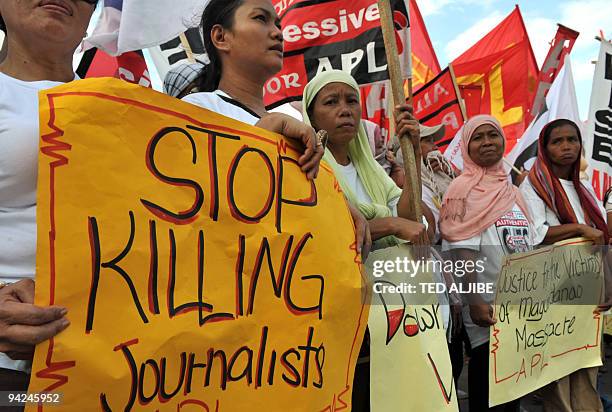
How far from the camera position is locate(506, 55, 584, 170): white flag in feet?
17.1

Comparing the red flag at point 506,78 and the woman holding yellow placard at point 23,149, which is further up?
the red flag at point 506,78

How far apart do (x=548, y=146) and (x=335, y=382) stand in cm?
263

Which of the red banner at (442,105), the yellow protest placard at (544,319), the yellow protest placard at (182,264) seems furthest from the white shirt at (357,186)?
the red banner at (442,105)

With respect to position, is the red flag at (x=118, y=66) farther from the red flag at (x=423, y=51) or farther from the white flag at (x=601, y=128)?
the red flag at (x=423, y=51)

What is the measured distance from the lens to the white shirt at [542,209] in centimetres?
305

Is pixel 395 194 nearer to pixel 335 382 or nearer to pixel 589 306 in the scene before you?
pixel 335 382

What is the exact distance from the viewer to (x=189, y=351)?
1114 millimetres

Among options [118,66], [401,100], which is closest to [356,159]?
[401,100]

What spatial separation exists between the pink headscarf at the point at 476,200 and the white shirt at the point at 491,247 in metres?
0.03

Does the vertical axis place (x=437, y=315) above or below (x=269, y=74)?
below

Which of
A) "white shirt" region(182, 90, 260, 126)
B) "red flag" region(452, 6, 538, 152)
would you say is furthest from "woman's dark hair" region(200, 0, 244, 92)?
"red flag" region(452, 6, 538, 152)

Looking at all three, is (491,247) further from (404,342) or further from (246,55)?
(246,55)

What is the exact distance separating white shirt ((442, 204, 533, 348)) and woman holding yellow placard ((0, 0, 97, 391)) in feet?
6.72

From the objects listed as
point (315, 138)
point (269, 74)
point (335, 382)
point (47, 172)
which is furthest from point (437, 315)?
point (47, 172)
